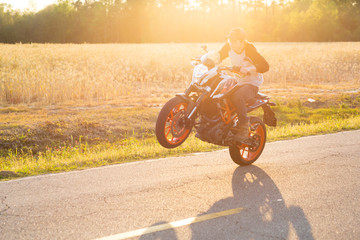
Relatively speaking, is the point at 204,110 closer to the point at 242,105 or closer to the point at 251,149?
the point at 242,105

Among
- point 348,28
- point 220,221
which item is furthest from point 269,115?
point 348,28

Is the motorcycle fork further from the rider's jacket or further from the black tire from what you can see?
the black tire

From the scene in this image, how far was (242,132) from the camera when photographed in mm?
6785

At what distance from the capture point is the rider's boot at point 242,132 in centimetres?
675

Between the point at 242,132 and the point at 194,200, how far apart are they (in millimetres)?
1626

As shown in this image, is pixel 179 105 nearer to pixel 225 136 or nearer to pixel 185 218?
pixel 225 136

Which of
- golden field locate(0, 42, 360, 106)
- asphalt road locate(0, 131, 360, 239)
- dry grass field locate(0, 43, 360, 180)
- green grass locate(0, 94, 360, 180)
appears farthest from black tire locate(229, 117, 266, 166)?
golden field locate(0, 42, 360, 106)

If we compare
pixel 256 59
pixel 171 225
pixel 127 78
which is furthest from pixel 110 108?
pixel 171 225

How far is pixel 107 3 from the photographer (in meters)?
92.7

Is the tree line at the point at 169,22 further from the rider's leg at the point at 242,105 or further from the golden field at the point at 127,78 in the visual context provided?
the rider's leg at the point at 242,105

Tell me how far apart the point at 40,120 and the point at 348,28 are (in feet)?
252

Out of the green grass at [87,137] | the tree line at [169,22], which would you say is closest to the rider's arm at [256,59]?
the green grass at [87,137]

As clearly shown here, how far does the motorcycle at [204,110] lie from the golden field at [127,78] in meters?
8.96

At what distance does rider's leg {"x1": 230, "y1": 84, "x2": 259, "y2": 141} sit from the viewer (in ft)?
21.9
